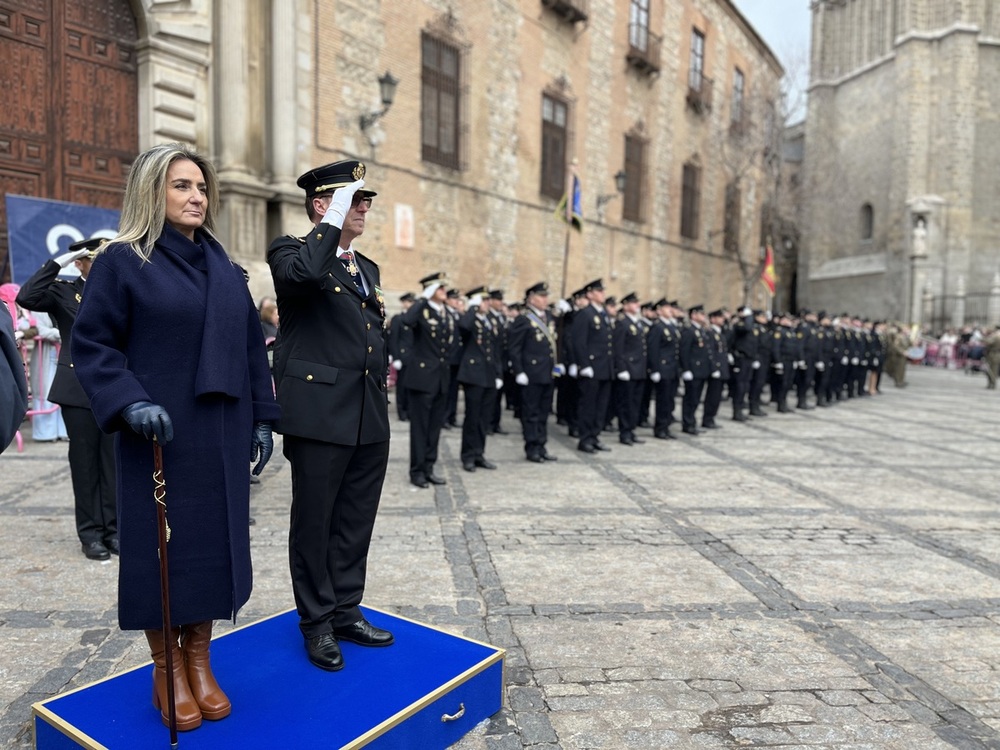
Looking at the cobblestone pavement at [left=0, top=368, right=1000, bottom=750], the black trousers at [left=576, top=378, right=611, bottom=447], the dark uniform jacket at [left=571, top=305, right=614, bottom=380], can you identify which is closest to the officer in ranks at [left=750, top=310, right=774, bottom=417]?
the dark uniform jacket at [left=571, top=305, right=614, bottom=380]

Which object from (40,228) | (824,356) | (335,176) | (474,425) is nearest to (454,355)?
(474,425)

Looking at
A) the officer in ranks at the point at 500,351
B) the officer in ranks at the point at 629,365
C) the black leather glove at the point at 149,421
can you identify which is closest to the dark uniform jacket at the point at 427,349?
the officer in ranks at the point at 500,351

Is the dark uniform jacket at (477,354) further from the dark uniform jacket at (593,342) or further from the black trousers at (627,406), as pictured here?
the black trousers at (627,406)

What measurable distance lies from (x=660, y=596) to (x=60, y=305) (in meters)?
3.93

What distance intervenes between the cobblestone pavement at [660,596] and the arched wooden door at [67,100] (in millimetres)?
4165

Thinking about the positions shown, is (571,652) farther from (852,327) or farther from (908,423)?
(852,327)

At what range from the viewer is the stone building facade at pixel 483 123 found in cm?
1167

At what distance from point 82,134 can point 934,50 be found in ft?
A: 125

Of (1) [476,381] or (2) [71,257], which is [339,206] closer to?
(2) [71,257]

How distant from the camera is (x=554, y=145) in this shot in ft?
61.3

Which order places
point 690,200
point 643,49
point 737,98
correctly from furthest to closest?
point 737,98 < point 690,200 < point 643,49

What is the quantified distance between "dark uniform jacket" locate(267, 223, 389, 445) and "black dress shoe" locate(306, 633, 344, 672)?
0.75m

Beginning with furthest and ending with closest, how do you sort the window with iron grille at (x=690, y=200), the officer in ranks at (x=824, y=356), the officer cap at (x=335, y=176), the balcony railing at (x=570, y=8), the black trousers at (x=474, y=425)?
1. the window with iron grille at (x=690, y=200)
2. the balcony railing at (x=570, y=8)
3. the officer in ranks at (x=824, y=356)
4. the black trousers at (x=474, y=425)
5. the officer cap at (x=335, y=176)

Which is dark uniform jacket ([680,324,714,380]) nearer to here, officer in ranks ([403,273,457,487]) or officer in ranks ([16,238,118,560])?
officer in ranks ([403,273,457,487])
